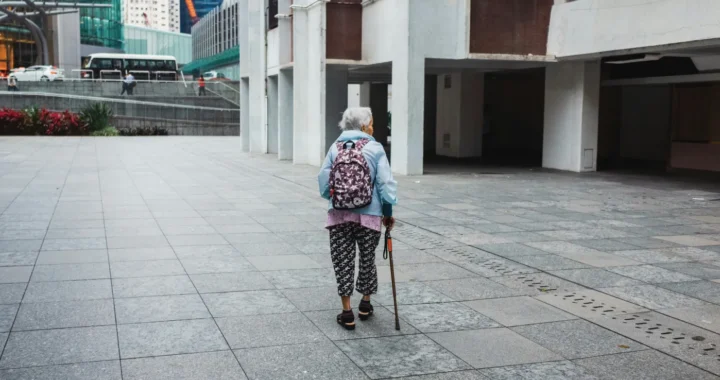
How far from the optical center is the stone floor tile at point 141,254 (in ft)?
25.0

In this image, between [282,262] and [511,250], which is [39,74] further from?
[511,250]

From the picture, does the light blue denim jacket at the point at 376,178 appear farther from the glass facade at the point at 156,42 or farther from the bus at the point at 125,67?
the glass facade at the point at 156,42

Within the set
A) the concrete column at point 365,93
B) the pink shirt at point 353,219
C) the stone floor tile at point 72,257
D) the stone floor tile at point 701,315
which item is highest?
the concrete column at point 365,93

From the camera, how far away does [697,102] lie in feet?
63.0

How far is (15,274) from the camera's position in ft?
22.3

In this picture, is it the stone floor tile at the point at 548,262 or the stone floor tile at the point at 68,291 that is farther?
the stone floor tile at the point at 548,262

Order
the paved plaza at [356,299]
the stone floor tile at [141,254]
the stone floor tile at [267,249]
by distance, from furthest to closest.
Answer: the stone floor tile at [267,249] → the stone floor tile at [141,254] → the paved plaza at [356,299]

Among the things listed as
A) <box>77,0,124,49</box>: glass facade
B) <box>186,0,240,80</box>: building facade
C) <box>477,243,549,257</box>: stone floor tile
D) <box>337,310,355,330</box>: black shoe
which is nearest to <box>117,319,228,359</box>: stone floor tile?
<box>337,310,355,330</box>: black shoe

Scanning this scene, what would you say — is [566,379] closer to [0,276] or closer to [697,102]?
[0,276]

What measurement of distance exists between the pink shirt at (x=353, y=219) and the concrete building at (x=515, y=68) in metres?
10.8

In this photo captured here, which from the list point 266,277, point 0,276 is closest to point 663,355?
point 266,277

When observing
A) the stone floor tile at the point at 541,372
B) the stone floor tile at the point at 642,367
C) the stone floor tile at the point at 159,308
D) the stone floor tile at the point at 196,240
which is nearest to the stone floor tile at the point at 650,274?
the stone floor tile at the point at 642,367

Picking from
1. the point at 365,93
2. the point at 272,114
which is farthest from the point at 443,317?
the point at 365,93

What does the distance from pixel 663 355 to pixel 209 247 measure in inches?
202
